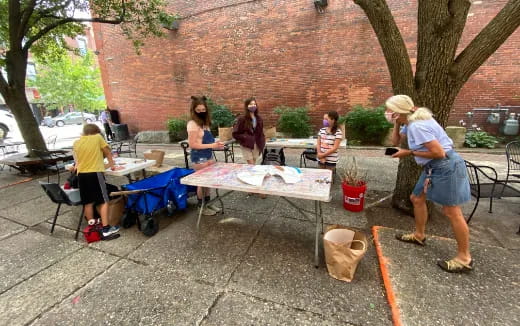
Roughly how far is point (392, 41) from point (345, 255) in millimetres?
2569

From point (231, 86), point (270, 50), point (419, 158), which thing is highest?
point (270, 50)

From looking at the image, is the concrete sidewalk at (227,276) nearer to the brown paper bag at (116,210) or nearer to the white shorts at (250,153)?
the brown paper bag at (116,210)

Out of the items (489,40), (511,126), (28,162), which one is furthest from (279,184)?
(511,126)

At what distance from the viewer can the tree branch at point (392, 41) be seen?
2754 millimetres

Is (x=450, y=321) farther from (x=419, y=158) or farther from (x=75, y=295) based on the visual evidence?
(x=75, y=295)

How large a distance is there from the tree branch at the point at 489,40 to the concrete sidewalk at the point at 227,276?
6.02 ft

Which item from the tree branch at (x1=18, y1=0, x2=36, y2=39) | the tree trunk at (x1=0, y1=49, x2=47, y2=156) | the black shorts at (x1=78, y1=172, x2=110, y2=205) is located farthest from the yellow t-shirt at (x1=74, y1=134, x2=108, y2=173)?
the tree branch at (x1=18, y1=0, x2=36, y2=39)

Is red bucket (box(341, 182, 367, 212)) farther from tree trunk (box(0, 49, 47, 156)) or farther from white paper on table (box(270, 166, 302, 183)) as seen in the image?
tree trunk (box(0, 49, 47, 156))

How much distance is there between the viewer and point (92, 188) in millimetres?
2812

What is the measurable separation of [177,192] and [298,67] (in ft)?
24.8

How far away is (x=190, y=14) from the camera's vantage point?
991cm

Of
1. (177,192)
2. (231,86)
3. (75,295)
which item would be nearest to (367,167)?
(177,192)

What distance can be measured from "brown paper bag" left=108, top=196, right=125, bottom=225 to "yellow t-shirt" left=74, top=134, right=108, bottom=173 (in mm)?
448

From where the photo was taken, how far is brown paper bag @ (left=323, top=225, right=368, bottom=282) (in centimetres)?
193
